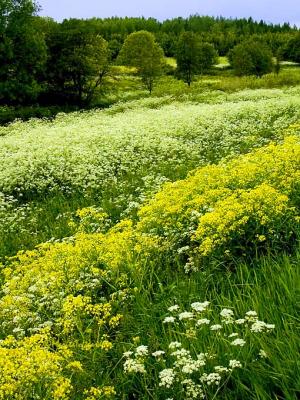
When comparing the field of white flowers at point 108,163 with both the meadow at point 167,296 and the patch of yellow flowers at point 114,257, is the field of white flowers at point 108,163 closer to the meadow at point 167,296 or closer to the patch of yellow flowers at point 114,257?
the meadow at point 167,296

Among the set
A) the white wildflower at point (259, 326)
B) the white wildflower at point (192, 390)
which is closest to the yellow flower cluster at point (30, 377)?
the white wildflower at point (192, 390)

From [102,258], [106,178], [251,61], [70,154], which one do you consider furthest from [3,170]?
[251,61]

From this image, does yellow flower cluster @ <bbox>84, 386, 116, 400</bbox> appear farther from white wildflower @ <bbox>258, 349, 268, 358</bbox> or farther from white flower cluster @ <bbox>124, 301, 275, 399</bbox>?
white wildflower @ <bbox>258, 349, 268, 358</bbox>

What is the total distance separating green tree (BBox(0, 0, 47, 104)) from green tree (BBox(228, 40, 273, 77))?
150 ft

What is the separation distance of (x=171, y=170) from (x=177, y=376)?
10332 mm

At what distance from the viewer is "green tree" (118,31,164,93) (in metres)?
65.2

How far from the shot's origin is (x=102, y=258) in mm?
6426

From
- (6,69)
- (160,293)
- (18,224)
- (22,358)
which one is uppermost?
(6,69)

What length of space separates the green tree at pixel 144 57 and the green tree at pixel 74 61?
28.6 ft

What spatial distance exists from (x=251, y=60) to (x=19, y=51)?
49709 mm

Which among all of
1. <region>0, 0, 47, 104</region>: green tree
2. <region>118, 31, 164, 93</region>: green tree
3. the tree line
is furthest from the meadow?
<region>118, 31, 164, 93</region>: green tree

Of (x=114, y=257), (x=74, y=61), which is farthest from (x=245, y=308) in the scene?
(x=74, y=61)

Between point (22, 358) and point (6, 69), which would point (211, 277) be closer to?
point (22, 358)

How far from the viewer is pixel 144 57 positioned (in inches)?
2589
